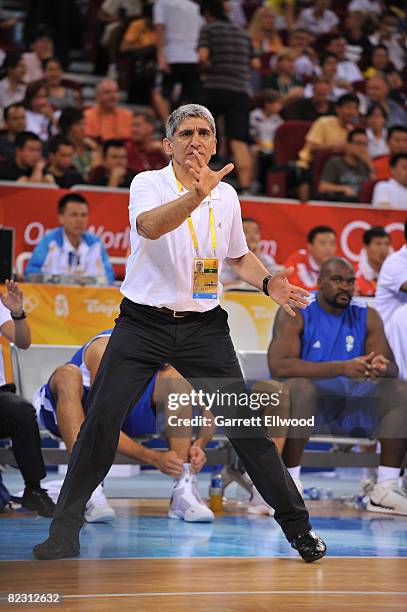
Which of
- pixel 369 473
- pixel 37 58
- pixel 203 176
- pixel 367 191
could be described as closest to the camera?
pixel 203 176

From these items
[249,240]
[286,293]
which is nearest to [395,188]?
[249,240]

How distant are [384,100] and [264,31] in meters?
2.16

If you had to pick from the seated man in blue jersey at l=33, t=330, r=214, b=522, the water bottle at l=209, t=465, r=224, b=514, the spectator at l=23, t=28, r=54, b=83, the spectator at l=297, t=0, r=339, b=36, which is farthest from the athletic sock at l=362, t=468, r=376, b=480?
the spectator at l=297, t=0, r=339, b=36

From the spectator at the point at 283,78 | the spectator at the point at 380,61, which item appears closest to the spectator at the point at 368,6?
the spectator at the point at 380,61

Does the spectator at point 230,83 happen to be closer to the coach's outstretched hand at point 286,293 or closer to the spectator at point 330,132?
the spectator at point 330,132

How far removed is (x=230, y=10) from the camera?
15797 millimetres

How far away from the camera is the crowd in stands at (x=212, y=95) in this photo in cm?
1198

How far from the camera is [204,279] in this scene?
456 cm

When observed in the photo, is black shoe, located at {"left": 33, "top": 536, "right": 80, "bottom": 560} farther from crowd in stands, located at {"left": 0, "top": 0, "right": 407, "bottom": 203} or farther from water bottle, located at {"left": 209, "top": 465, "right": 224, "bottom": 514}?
crowd in stands, located at {"left": 0, "top": 0, "right": 407, "bottom": 203}

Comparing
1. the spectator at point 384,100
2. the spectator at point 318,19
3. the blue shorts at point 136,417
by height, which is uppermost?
the spectator at point 318,19

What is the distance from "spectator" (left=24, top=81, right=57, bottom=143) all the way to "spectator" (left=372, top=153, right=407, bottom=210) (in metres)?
3.70

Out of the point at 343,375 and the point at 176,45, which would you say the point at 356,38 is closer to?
the point at 176,45

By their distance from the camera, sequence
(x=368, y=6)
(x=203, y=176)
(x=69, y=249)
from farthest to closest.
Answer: (x=368, y=6)
(x=69, y=249)
(x=203, y=176)

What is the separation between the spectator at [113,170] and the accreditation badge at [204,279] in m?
6.59
